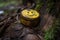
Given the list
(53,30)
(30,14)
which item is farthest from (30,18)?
(53,30)

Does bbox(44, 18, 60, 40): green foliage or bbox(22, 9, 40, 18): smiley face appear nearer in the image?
bbox(44, 18, 60, 40): green foliage

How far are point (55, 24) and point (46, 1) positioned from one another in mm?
617

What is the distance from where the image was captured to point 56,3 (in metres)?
3.36

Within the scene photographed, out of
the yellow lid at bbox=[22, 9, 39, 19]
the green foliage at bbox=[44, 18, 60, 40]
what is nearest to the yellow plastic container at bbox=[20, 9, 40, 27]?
the yellow lid at bbox=[22, 9, 39, 19]

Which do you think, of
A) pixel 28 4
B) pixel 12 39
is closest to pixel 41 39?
pixel 12 39

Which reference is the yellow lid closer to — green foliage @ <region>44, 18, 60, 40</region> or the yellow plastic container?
the yellow plastic container

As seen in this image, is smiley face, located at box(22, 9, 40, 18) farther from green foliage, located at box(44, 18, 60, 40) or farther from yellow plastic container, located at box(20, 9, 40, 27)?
green foliage, located at box(44, 18, 60, 40)

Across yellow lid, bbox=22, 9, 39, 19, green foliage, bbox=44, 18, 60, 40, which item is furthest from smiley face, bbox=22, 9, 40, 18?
green foliage, bbox=44, 18, 60, 40

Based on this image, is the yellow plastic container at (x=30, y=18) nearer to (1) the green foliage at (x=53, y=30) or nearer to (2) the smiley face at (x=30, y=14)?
(2) the smiley face at (x=30, y=14)

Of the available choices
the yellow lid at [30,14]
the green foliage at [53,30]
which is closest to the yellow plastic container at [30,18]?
the yellow lid at [30,14]

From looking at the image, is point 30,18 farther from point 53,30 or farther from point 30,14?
point 53,30

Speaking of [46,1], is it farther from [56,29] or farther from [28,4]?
[28,4]

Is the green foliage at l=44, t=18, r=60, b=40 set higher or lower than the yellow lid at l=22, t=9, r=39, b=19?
lower

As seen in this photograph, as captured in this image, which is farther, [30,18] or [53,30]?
[30,18]
